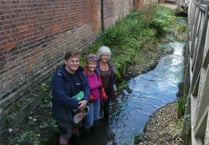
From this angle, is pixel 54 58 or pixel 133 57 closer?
pixel 54 58

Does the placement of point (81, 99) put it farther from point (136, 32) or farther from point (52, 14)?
point (136, 32)

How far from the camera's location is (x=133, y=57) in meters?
9.88

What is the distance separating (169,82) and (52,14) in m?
4.29

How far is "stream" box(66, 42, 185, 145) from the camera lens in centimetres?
523

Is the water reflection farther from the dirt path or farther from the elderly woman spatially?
the elderly woman

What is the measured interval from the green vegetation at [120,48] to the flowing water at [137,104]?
58 centimetres

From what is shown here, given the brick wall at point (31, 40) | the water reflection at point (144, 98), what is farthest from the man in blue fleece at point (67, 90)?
the water reflection at point (144, 98)

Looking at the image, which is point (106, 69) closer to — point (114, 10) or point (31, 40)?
point (31, 40)

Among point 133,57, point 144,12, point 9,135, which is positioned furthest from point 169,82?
point 144,12

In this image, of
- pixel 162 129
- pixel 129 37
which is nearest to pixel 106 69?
pixel 162 129

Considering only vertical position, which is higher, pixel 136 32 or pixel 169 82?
pixel 136 32

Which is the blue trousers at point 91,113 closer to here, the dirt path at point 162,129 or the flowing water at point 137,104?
the flowing water at point 137,104

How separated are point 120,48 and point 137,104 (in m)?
3.47

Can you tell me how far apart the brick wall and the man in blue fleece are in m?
0.94
